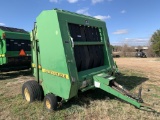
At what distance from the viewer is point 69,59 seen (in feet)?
13.4

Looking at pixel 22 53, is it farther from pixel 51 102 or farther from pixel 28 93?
pixel 51 102

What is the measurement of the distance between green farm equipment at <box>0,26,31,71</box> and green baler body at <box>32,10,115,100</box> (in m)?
4.00

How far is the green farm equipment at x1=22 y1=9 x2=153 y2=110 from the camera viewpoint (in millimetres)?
4086

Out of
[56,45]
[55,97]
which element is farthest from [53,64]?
[55,97]

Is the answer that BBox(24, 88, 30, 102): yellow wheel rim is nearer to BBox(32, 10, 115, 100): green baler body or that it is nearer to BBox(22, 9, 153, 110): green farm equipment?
BBox(22, 9, 153, 110): green farm equipment

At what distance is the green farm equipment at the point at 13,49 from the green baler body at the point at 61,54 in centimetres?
400

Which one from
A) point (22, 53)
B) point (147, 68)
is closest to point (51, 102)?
point (22, 53)

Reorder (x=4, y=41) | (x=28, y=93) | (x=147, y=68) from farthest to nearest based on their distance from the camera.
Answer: (x=147, y=68)
(x=4, y=41)
(x=28, y=93)

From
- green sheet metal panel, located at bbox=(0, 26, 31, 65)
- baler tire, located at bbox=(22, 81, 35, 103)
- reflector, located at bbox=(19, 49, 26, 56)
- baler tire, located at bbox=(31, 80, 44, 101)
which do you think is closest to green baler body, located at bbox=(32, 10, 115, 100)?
baler tire, located at bbox=(31, 80, 44, 101)

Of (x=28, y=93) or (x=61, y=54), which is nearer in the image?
(x=61, y=54)

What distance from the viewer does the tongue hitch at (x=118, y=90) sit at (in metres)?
3.72

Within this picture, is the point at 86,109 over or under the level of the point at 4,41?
under

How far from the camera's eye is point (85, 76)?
4.41 m

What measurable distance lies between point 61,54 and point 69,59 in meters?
0.21
